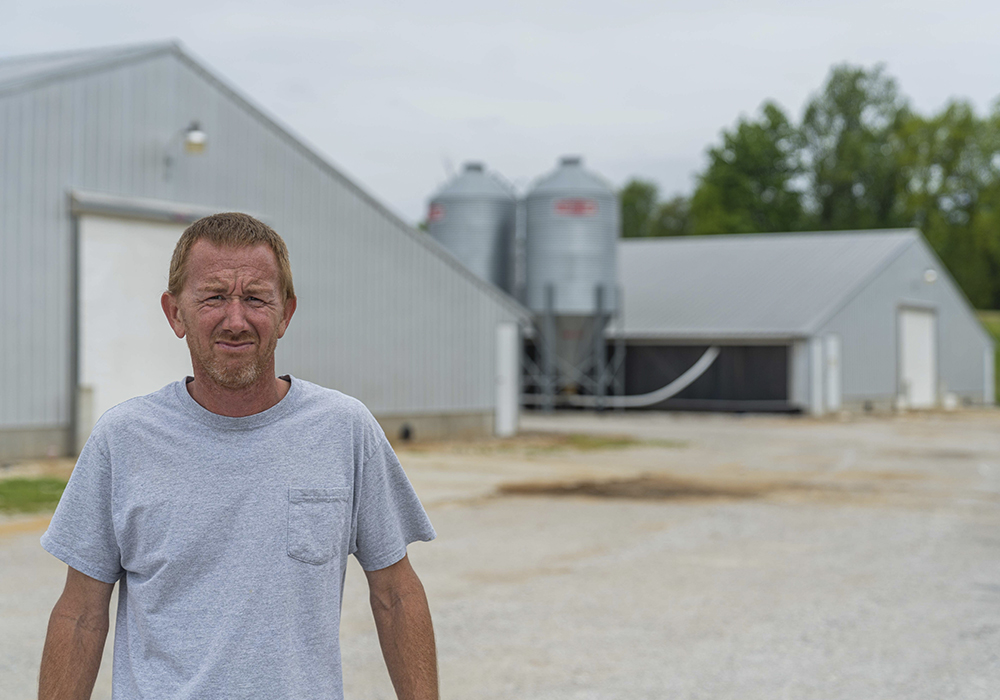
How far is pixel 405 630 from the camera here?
94.2 inches

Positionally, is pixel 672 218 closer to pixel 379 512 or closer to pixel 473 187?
pixel 473 187

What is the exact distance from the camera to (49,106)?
1466 centimetres

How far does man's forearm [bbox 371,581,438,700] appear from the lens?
7.80ft

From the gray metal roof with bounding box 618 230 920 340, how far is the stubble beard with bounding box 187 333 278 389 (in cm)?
2970

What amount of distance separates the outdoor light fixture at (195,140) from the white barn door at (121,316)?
1.13 metres

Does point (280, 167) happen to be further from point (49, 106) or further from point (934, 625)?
point (934, 625)

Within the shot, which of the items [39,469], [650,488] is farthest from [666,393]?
[39,469]

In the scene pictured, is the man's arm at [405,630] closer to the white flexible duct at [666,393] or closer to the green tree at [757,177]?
the white flexible duct at [666,393]

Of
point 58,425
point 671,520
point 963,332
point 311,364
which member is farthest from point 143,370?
point 963,332

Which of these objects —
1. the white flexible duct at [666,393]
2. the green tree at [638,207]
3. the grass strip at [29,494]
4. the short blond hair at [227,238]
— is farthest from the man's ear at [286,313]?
the green tree at [638,207]

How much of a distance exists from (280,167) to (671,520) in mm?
9915

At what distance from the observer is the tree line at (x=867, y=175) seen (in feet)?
207

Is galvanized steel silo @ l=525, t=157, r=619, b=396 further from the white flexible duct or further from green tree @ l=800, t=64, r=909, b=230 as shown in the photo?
green tree @ l=800, t=64, r=909, b=230

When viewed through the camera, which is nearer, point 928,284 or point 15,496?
point 15,496
